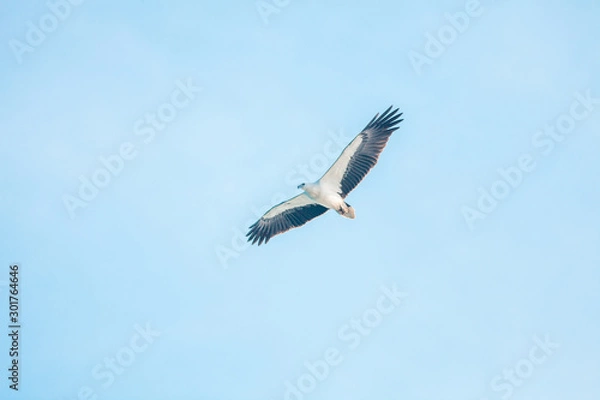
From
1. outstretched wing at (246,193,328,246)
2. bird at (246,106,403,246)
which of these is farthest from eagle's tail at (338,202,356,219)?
outstretched wing at (246,193,328,246)

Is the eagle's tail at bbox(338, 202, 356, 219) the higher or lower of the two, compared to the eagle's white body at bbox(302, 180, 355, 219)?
lower

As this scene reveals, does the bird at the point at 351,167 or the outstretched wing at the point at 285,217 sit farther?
the outstretched wing at the point at 285,217

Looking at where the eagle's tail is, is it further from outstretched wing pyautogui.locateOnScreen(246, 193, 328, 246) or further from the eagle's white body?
outstretched wing pyautogui.locateOnScreen(246, 193, 328, 246)

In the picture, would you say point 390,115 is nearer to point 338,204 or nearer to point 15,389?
point 338,204

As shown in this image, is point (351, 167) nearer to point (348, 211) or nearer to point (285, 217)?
point (348, 211)

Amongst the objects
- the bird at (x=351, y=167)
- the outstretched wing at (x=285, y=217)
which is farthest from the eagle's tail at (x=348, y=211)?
the outstretched wing at (x=285, y=217)

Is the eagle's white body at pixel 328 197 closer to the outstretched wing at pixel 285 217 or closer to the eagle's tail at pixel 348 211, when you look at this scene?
the eagle's tail at pixel 348 211

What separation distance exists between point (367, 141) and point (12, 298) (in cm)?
1167

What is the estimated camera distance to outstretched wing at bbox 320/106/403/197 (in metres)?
19.8

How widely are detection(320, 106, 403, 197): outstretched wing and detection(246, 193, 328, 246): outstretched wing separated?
3.81 ft

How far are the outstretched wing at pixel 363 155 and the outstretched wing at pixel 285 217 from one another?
1161 mm

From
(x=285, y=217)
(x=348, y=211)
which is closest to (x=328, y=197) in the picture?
(x=348, y=211)

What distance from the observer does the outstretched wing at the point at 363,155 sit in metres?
19.8

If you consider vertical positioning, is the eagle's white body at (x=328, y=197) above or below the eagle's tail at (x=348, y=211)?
above
